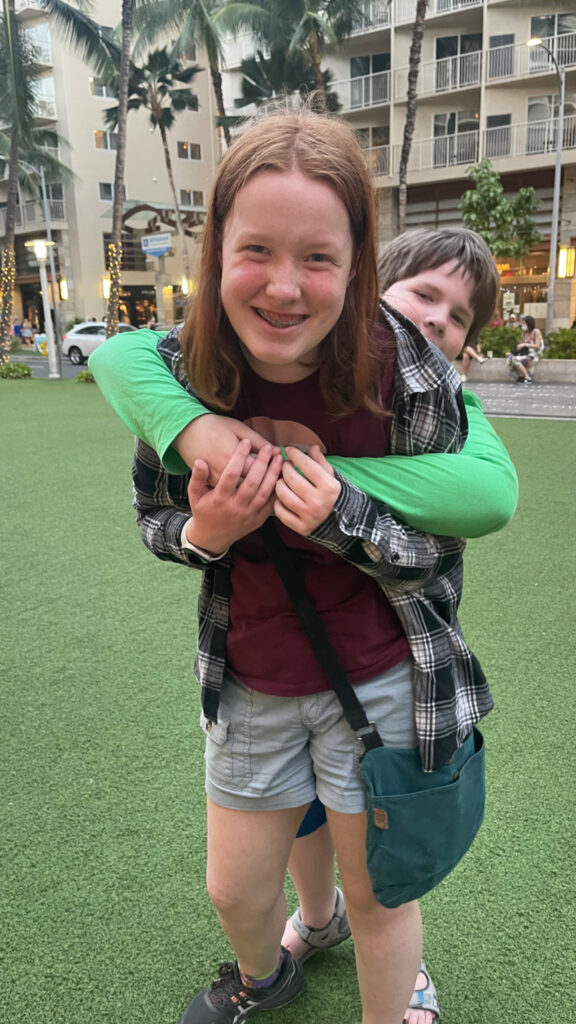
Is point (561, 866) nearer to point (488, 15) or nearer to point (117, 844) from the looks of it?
point (117, 844)

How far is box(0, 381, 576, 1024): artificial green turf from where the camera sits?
62.4 inches

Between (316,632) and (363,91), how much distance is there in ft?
88.3

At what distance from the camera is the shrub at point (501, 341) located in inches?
583

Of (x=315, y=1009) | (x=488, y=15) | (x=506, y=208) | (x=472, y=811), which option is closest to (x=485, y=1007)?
(x=315, y=1009)

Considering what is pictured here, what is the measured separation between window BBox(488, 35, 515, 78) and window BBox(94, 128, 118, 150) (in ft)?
54.7

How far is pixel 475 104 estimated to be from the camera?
23.0 metres

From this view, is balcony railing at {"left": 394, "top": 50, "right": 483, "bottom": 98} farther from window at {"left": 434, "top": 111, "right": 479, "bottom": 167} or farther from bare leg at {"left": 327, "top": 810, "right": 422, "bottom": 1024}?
bare leg at {"left": 327, "top": 810, "right": 422, "bottom": 1024}

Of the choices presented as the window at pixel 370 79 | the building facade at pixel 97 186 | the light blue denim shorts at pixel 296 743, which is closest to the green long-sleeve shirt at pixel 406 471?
the light blue denim shorts at pixel 296 743

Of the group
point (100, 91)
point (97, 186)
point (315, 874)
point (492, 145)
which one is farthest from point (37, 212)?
point (315, 874)

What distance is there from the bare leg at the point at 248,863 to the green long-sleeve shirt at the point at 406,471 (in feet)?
1.93

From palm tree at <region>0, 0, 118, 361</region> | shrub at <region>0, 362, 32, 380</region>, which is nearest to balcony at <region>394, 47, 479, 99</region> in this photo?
palm tree at <region>0, 0, 118, 361</region>

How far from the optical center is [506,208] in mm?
18328

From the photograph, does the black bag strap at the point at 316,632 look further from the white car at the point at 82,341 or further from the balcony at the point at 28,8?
the balcony at the point at 28,8

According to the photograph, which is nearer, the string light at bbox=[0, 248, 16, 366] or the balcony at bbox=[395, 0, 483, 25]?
the string light at bbox=[0, 248, 16, 366]
